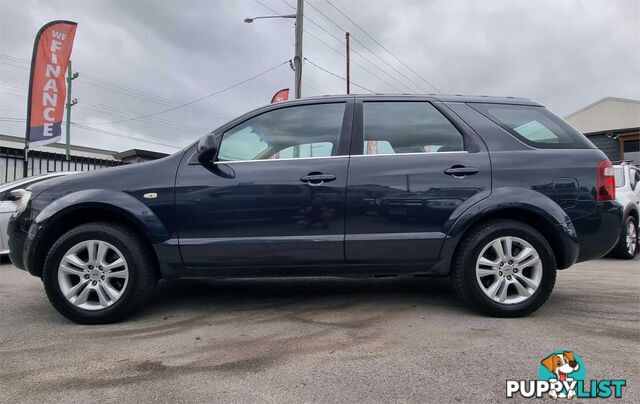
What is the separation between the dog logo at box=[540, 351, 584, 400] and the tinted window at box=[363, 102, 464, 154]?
1.67 meters

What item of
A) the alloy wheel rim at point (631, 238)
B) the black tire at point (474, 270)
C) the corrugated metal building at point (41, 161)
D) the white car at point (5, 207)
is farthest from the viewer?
the corrugated metal building at point (41, 161)

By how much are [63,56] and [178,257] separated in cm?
1127

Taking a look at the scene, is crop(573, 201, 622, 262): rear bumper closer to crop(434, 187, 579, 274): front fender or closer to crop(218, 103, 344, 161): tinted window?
crop(434, 187, 579, 274): front fender

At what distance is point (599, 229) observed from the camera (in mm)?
3377

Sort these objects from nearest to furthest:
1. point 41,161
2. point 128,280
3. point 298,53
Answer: point 128,280 < point 41,161 < point 298,53

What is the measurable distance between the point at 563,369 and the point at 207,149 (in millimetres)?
2770

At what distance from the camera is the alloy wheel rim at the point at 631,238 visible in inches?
267

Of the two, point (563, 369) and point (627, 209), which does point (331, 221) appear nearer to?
point (563, 369)

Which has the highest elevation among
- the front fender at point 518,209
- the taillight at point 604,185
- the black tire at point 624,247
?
the taillight at point 604,185

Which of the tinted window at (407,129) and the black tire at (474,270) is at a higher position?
the tinted window at (407,129)

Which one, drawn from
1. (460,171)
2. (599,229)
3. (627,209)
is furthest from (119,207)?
(627,209)

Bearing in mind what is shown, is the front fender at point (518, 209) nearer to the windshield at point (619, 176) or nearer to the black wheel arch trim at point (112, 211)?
the black wheel arch trim at point (112, 211)

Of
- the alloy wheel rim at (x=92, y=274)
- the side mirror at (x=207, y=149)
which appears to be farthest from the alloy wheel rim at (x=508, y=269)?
the alloy wheel rim at (x=92, y=274)

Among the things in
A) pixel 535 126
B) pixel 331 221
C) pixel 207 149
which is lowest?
pixel 331 221
